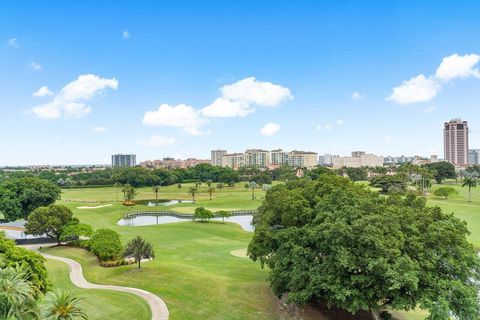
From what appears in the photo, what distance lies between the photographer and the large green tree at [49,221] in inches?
1752

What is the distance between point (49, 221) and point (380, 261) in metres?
38.7

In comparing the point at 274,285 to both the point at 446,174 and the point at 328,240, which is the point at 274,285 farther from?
the point at 446,174

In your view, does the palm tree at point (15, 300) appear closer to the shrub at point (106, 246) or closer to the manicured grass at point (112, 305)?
the manicured grass at point (112, 305)

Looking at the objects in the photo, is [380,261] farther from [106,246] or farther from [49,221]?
[49,221]

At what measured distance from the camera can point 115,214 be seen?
75125 millimetres

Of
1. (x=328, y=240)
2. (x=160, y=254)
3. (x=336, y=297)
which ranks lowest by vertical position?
(x=160, y=254)

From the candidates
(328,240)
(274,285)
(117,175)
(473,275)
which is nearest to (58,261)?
(274,285)

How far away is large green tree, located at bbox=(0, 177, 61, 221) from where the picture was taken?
191ft

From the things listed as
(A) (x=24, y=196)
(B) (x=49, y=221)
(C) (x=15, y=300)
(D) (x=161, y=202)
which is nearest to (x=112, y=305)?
(C) (x=15, y=300)

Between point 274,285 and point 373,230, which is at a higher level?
point 373,230

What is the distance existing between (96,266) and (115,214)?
40920mm

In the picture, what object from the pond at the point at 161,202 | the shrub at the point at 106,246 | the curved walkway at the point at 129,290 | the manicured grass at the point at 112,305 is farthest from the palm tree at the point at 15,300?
the pond at the point at 161,202

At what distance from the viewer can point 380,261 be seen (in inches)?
742

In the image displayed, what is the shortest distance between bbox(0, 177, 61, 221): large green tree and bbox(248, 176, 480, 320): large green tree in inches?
1950
